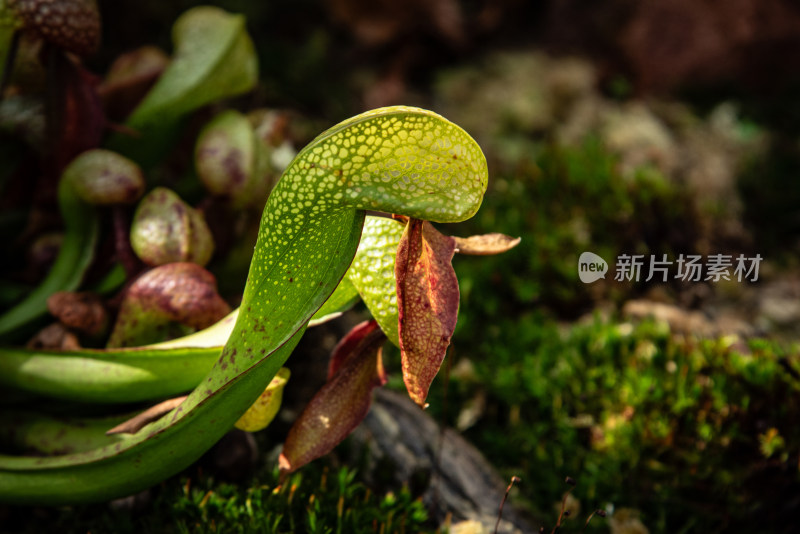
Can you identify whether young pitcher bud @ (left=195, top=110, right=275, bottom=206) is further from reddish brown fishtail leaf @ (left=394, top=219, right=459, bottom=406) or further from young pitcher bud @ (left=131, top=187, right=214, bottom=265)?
reddish brown fishtail leaf @ (left=394, top=219, right=459, bottom=406)

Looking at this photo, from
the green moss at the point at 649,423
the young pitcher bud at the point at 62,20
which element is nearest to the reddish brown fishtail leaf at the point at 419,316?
the green moss at the point at 649,423

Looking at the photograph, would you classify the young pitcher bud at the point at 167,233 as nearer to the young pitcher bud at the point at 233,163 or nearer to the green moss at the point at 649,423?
the young pitcher bud at the point at 233,163

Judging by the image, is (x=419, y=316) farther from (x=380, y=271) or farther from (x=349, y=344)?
(x=349, y=344)

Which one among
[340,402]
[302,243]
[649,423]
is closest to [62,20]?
[302,243]

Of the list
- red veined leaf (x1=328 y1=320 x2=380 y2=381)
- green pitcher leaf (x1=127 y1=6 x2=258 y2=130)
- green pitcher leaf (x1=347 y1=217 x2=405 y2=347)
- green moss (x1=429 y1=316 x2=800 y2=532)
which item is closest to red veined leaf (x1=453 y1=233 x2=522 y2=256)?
green pitcher leaf (x1=347 y1=217 x2=405 y2=347)

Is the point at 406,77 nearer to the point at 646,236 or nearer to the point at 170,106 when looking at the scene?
the point at 646,236
